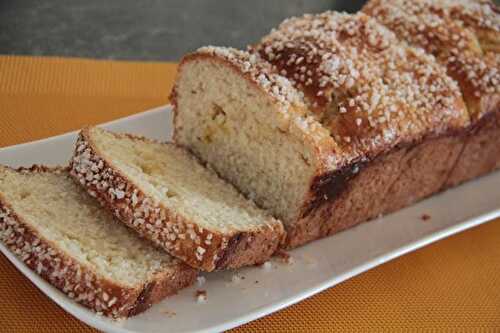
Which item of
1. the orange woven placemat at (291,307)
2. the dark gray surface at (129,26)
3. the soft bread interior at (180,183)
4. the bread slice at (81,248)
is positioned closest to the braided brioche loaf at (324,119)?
the soft bread interior at (180,183)

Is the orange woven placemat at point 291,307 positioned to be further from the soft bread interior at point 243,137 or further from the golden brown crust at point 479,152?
the soft bread interior at point 243,137

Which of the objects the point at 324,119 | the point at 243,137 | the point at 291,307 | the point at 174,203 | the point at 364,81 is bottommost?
the point at 291,307

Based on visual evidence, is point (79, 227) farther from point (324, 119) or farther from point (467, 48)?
point (467, 48)

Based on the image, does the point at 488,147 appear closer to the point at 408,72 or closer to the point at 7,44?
the point at 408,72

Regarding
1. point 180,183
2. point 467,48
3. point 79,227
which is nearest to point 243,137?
point 180,183

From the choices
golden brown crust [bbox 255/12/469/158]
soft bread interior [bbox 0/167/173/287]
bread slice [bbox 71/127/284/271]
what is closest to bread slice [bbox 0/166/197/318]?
soft bread interior [bbox 0/167/173/287]
